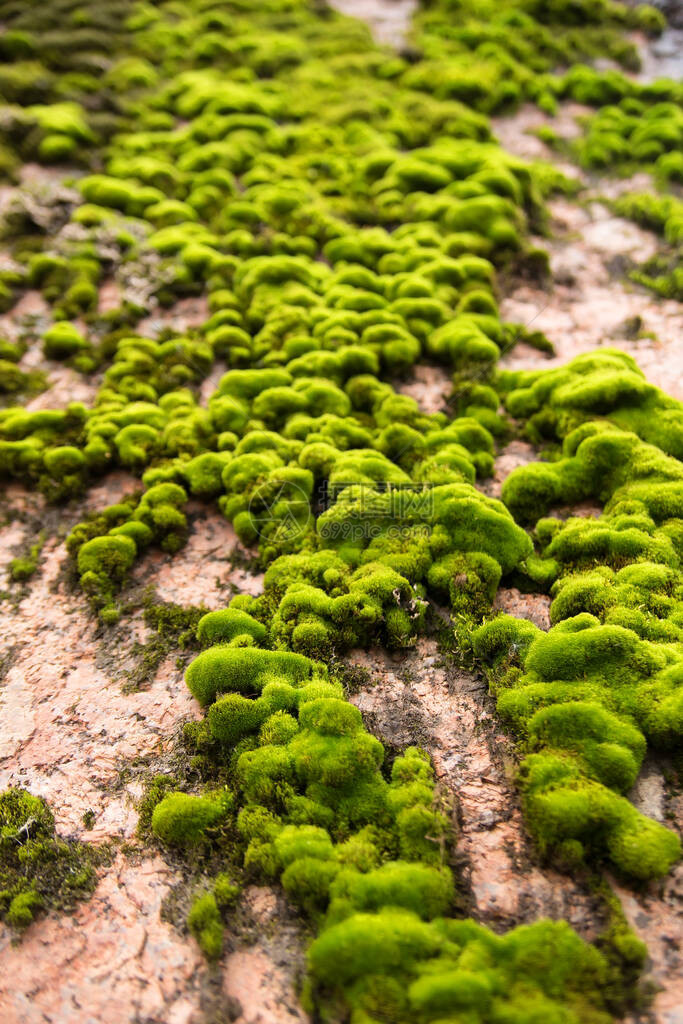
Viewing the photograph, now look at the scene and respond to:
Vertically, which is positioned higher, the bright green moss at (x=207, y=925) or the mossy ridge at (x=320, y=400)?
the mossy ridge at (x=320, y=400)

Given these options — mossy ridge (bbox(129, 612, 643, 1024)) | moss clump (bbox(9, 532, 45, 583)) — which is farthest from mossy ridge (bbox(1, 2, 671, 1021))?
moss clump (bbox(9, 532, 45, 583))

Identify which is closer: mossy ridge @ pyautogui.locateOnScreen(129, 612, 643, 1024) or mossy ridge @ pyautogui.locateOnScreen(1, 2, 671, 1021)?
mossy ridge @ pyautogui.locateOnScreen(129, 612, 643, 1024)

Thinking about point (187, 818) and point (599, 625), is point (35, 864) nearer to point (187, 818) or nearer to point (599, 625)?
point (187, 818)

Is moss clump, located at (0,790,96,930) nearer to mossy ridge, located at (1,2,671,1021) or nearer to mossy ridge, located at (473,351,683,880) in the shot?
mossy ridge, located at (1,2,671,1021)

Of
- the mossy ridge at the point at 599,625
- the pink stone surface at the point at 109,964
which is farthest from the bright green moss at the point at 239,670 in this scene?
the mossy ridge at the point at 599,625

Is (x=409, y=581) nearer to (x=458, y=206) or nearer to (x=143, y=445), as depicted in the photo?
(x=143, y=445)

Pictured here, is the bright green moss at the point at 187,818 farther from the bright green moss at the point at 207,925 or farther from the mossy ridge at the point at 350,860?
the bright green moss at the point at 207,925

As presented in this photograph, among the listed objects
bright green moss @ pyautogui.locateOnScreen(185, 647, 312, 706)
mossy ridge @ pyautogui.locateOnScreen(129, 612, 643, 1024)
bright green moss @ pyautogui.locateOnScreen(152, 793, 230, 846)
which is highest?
bright green moss @ pyautogui.locateOnScreen(185, 647, 312, 706)

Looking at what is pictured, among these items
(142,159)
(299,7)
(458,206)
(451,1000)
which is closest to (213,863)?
(451,1000)
